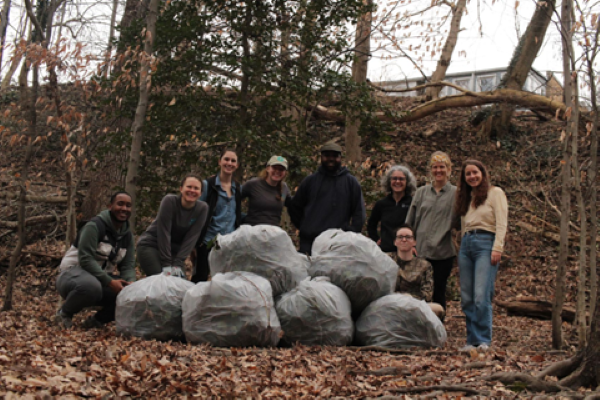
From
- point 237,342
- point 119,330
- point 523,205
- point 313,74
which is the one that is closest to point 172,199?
point 119,330

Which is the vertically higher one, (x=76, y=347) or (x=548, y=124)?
(x=548, y=124)

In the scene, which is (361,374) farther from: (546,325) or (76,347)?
(546,325)

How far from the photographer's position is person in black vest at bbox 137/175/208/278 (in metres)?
5.13

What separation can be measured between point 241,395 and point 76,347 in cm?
150

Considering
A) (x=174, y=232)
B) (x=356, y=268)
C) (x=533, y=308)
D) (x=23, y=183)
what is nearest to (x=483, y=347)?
(x=356, y=268)

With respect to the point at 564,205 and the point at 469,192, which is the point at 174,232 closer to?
the point at 469,192

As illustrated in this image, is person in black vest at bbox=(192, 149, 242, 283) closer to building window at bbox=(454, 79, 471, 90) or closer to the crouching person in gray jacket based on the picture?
the crouching person in gray jacket

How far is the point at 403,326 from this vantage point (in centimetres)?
461

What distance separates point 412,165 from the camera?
12375 millimetres

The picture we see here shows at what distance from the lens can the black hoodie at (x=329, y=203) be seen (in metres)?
5.62

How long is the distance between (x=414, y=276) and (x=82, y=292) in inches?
117

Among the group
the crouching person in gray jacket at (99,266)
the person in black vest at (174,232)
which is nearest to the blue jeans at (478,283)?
the person in black vest at (174,232)

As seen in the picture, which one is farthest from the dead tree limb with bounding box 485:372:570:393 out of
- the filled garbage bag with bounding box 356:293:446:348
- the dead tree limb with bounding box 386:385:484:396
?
the filled garbage bag with bounding box 356:293:446:348

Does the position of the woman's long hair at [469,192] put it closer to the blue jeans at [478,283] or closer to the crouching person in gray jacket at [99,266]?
the blue jeans at [478,283]
